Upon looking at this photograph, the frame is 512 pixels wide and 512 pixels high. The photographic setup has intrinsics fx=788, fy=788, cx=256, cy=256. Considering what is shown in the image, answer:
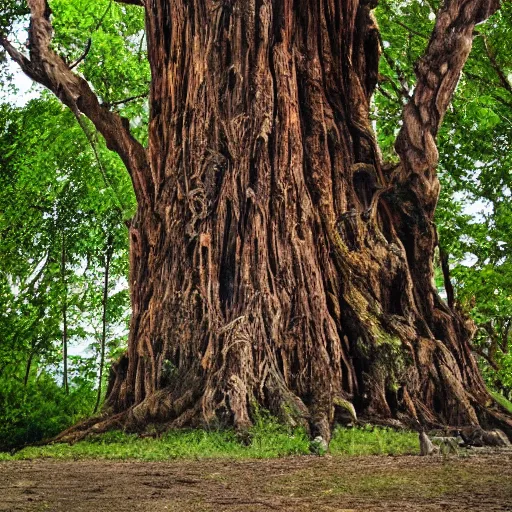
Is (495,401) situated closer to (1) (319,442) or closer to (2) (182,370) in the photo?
(1) (319,442)

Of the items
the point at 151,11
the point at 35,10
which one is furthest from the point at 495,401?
the point at 35,10

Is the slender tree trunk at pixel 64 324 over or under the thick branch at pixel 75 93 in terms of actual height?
under

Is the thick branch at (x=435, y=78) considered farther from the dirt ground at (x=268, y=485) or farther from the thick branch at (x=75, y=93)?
the dirt ground at (x=268, y=485)

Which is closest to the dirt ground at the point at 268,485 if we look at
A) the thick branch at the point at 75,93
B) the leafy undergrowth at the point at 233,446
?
the leafy undergrowth at the point at 233,446

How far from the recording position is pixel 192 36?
29.5 ft

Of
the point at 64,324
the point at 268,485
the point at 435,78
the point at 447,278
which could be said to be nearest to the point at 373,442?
the point at 268,485

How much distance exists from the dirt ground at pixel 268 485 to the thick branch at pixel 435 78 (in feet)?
12.6

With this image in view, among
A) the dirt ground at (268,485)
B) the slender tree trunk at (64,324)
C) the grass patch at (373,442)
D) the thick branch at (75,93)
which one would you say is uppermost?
the thick branch at (75,93)

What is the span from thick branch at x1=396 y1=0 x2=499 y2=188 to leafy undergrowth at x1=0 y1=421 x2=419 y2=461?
313 centimetres

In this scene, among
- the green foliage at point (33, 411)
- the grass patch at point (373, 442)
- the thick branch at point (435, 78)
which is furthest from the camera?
the green foliage at point (33, 411)

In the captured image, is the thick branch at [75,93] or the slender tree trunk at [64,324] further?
the slender tree trunk at [64,324]

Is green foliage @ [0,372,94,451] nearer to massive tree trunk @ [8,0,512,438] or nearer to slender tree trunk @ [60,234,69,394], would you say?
slender tree trunk @ [60,234,69,394]

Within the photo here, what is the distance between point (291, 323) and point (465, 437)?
189cm

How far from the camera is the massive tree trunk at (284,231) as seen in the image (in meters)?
7.48
